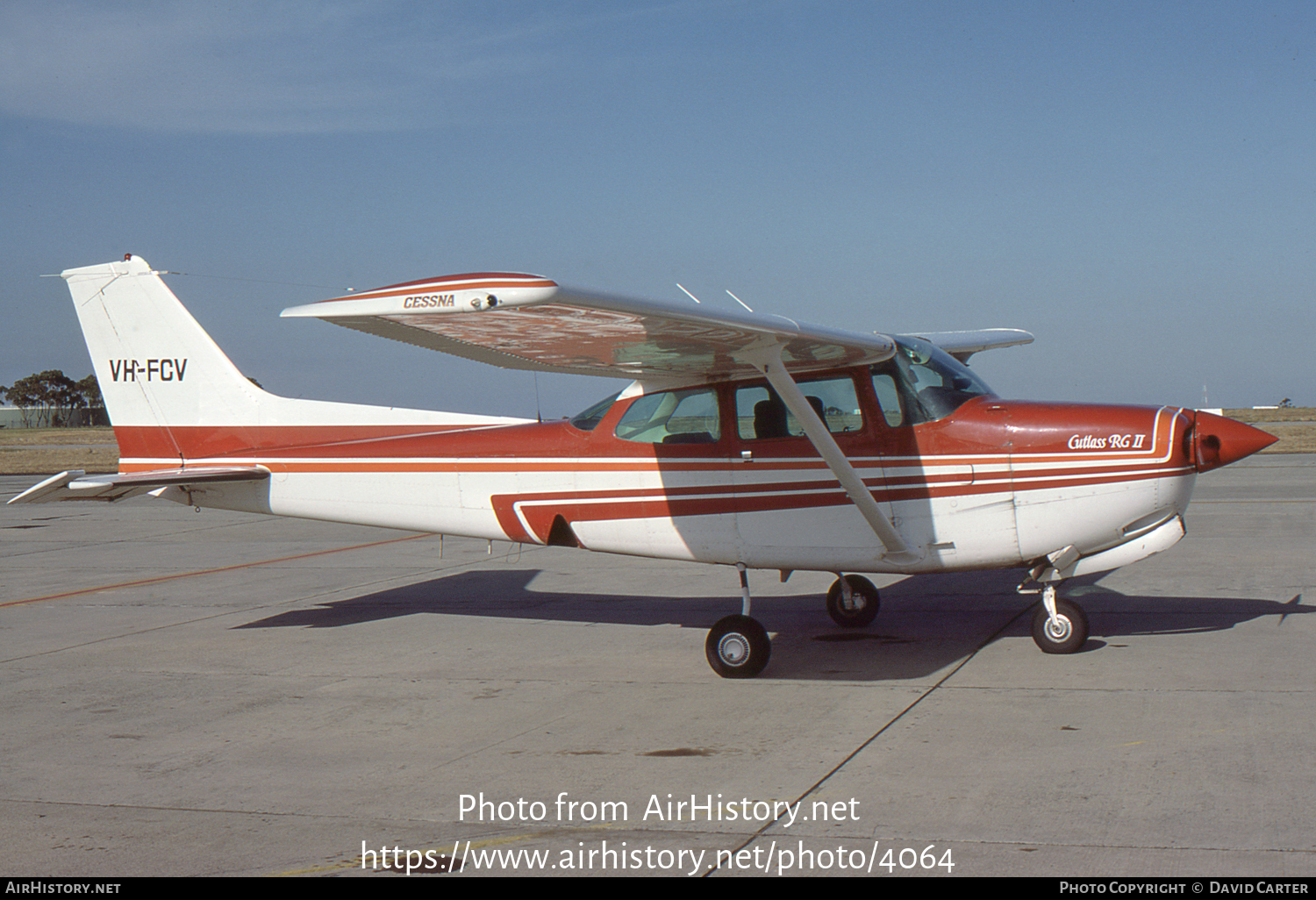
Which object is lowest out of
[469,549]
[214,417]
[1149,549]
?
[469,549]

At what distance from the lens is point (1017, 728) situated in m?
5.76

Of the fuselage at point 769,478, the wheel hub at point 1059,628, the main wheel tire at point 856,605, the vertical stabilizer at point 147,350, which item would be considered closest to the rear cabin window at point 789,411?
the fuselage at point 769,478

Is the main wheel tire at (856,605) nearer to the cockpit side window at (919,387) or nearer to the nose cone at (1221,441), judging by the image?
the cockpit side window at (919,387)

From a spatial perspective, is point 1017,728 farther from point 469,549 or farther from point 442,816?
point 469,549

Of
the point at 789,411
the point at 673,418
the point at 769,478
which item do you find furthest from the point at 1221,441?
the point at 673,418

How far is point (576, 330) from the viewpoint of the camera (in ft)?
21.0

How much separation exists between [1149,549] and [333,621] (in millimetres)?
6849

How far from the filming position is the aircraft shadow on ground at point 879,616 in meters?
7.80

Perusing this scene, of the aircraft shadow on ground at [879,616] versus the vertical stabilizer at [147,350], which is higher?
the vertical stabilizer at [147,350]

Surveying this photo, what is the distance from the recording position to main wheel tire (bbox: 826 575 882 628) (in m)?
8.80

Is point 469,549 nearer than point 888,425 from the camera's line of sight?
No

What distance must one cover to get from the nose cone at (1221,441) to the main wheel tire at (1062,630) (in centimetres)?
128
